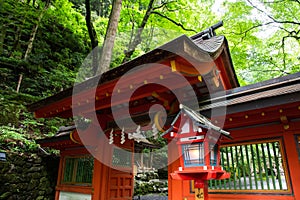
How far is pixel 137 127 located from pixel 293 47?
11.2m

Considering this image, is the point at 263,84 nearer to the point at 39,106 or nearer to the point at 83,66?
the point at 39,106

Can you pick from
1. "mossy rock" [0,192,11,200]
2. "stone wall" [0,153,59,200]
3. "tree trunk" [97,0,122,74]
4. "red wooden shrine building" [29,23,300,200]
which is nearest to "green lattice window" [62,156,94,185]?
"red wooden shrine building" [29,23,300,200]

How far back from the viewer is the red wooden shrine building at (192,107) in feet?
9.31

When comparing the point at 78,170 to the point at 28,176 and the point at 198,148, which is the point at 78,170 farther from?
the point at 198,148

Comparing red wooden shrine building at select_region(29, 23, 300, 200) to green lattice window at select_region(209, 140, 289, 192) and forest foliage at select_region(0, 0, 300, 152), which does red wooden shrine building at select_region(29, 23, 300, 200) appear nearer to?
green lattice window at select_region(209, 140, 289, 192)

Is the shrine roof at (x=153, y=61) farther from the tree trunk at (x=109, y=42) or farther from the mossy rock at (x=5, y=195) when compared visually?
the mossy rock at (x=5, y=195)

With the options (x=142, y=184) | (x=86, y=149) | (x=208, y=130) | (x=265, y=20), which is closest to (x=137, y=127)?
(x=86, y=149)

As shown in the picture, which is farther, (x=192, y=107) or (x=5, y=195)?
(x=5, y=195)

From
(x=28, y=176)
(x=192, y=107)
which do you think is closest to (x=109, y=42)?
(x=192, y=107)

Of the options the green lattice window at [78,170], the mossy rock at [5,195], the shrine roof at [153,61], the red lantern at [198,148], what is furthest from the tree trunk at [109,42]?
the red lantern at [198,148]

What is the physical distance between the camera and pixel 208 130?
257cm

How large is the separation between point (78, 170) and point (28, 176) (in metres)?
1.53

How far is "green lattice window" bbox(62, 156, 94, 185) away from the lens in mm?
5613

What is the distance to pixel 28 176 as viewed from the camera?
6145 millimetres
